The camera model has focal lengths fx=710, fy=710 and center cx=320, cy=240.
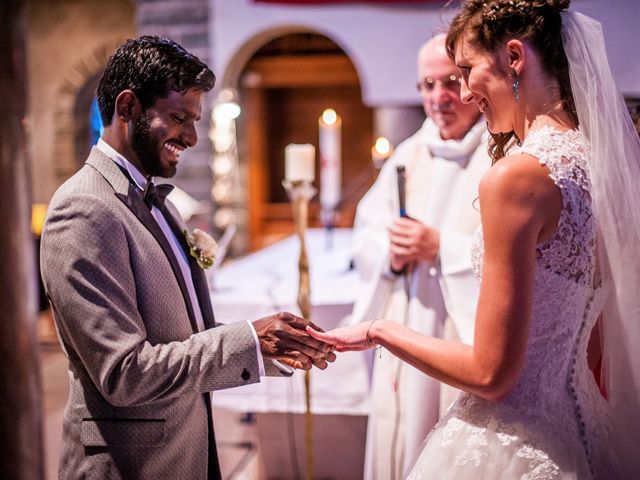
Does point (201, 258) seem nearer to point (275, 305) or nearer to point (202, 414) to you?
point (202, 414)

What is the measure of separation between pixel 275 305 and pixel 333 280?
1.98 ft

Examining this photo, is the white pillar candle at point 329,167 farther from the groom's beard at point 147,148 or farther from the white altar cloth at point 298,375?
the groom's beard at point 147,148

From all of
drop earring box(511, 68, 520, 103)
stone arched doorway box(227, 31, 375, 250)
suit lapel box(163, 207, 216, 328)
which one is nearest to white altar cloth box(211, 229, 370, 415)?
suit lapel box(163, 207, 216, 328)

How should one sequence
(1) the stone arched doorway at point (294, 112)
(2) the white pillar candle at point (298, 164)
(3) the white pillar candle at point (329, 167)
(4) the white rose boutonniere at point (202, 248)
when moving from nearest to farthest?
(4) the white rose boutonniere at point (202, 248), (2) the white pillar candle at point (298, 164), (3) the white pillar candle at point (329, 167), (1) the stone arched doorway at point (294, 112)

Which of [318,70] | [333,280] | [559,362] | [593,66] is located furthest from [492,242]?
[318,70]

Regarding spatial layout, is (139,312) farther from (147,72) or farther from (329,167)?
(329,167)

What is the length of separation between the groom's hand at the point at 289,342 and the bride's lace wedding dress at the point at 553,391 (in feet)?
1.08

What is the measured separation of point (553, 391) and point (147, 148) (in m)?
1.02

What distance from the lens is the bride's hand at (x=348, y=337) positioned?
1586 millimetres

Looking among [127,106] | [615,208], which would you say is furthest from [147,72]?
[615,208]

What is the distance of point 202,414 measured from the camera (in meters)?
1.67

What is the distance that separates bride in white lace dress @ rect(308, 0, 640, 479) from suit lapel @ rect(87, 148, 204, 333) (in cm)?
45

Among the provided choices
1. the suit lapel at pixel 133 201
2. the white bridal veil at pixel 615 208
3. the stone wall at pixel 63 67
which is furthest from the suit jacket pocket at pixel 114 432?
the stone wall at pixel 63 67

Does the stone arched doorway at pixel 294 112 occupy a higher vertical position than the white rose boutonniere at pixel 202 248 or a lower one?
higher
